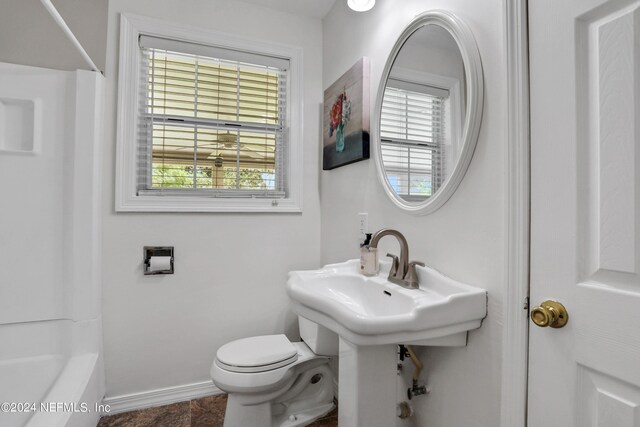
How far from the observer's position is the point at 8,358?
1.49m

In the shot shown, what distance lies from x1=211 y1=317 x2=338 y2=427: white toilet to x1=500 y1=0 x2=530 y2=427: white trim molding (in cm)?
89

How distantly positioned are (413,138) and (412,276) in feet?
1.89

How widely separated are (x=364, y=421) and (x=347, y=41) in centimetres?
191

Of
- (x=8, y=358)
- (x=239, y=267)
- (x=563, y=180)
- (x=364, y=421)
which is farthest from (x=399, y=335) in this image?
(x=8, y=358)

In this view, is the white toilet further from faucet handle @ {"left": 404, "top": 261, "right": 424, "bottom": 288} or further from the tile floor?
faucet handle @ {"left": 404, "top": 261, "right": 424, "bottom": 288}

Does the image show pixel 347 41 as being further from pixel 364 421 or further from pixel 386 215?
pixel 364 421

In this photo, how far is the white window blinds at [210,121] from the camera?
1921mm

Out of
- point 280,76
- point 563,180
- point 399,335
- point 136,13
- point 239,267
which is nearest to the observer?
point 563,180

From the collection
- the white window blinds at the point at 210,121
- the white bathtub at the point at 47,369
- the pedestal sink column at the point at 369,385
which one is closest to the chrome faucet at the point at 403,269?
the pedestal sink column at the point at 369,385

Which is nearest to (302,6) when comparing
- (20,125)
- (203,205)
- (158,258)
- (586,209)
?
(203,205)

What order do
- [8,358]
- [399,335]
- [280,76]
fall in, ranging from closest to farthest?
[399,335], [8,358], [280,76]

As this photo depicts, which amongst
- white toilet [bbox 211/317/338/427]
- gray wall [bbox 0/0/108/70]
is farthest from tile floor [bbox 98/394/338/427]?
gray wall [bbox 0/0/108/70]

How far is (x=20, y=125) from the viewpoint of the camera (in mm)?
1528

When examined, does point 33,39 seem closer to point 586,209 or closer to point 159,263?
point 159,263
